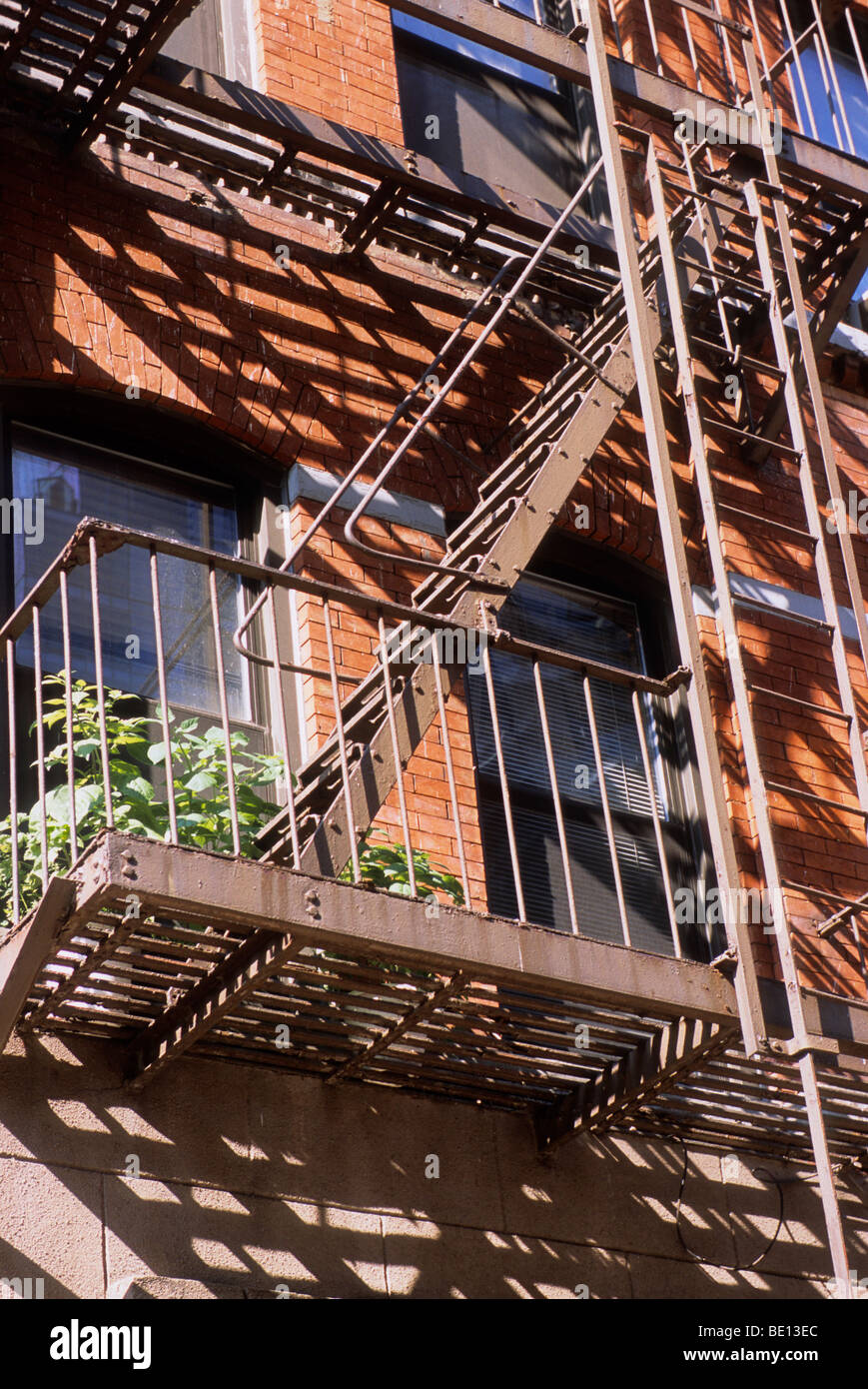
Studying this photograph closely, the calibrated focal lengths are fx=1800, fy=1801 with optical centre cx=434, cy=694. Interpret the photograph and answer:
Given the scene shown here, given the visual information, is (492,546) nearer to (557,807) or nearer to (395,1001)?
(557,807)

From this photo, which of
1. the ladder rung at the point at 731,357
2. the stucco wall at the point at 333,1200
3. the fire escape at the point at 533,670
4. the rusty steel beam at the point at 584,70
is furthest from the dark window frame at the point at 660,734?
the rusty steel beam at the point at 584,70

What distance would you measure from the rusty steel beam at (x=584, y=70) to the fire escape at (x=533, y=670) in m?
0.02

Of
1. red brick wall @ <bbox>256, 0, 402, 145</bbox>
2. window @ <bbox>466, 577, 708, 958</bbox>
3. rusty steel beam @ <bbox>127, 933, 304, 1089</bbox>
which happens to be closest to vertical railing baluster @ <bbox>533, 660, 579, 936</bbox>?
rusty steel beam @ <bbox>127, 933, 304, 1089</bbox>

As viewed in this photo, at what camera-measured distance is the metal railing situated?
5.97 metres

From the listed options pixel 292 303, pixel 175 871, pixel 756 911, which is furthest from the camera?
pixel 292 303

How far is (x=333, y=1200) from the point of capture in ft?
21.3

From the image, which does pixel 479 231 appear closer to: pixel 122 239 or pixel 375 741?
pixel 122 239

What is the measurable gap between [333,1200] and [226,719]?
1858 mm

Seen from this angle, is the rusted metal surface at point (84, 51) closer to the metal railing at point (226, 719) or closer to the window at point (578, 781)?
the metal railing at point (226, 719)

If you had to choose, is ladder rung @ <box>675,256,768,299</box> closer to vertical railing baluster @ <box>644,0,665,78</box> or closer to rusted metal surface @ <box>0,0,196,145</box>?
vertical railing baluster @ <box>644,0,665,78</box>

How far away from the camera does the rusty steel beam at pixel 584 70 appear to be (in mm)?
8383

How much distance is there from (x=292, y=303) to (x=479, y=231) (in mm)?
1006
